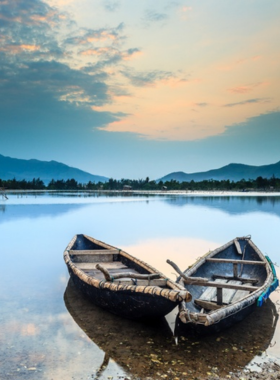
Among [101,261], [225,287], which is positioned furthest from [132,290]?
[101,261]

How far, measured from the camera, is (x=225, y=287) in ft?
27.1

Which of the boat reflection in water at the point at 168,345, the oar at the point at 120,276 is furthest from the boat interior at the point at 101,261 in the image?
the boat reflection in water at the point at 168,345

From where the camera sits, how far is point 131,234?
23234 millimetres

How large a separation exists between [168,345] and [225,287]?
86.5 inches

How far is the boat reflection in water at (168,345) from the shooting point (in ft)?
19.7

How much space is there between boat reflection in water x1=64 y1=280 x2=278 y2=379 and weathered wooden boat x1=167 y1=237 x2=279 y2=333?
0.34 metres

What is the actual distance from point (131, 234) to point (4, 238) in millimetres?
7994

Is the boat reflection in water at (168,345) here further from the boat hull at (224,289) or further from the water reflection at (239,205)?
the water reflection at (239,205)

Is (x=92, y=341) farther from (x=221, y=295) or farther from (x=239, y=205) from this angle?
(x=239, y=205)

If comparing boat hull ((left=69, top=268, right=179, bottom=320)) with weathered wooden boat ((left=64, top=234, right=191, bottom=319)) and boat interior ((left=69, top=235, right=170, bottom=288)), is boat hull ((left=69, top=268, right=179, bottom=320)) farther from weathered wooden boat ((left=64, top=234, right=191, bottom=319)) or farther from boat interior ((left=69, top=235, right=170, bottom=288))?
boat interior ((left=69, top=235, right=170, bottom=288))

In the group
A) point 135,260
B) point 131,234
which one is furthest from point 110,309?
point 131,234

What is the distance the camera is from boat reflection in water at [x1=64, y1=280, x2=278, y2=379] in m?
6.01

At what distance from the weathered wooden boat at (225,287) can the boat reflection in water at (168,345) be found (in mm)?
342

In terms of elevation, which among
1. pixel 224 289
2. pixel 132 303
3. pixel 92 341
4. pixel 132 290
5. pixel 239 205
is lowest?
pixel 92 341
